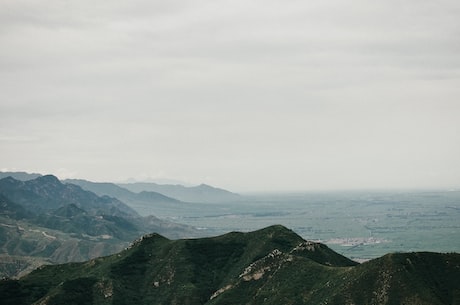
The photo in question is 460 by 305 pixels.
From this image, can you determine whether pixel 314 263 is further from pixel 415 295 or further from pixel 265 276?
pixel 415 295

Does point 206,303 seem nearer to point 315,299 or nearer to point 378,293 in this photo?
point 315,299

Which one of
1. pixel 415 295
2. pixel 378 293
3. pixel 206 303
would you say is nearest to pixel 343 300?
pixel 378 293

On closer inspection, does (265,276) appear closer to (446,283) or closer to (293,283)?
(293,283)

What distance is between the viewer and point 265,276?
197875mm

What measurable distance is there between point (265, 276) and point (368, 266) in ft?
138

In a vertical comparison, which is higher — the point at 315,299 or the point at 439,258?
the point at 439,258

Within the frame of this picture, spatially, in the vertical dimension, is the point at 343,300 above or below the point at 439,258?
below

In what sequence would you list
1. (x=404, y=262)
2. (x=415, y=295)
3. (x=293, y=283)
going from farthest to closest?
(x=293, y=283) → (x=404, y=262) → (x=415, y=295)

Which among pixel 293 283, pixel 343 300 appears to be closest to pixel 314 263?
pixel 293 283

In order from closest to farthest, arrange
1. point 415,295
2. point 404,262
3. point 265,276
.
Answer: point 415,295 → point 404,262 → point 265,276

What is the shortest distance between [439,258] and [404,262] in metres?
15.1

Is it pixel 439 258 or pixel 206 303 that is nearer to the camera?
pixel 439 258

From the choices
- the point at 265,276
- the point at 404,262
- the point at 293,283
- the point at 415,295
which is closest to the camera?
the point at 415,295

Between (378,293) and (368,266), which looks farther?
(368,266)
